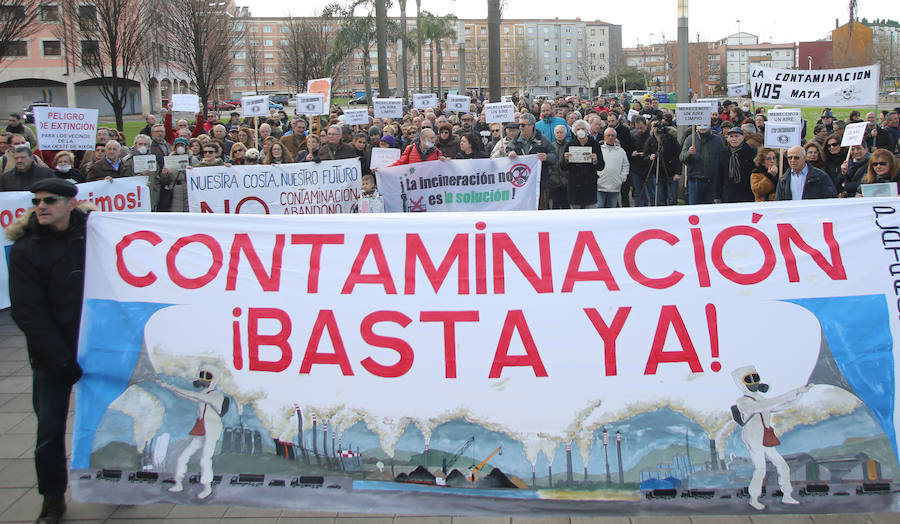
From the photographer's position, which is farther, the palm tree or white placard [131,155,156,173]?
the palm tree

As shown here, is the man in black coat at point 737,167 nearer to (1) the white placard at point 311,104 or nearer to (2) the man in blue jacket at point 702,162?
(2) the man in blue jacket at point 702,162

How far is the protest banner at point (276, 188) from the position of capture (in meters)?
9.38

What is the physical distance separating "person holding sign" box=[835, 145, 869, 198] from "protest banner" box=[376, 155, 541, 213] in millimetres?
3748

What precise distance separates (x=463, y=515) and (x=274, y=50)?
409ft

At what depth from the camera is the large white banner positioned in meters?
11.8

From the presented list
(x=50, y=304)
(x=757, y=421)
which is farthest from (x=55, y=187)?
(x=757, y=421)

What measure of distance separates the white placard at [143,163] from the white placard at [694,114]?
731 centimetres

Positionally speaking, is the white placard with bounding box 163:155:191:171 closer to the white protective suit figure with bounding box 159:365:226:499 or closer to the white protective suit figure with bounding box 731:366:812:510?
the white protective suit figure with bounding box 159:365:226:499

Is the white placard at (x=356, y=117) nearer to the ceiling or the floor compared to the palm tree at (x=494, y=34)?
nearer to the floor

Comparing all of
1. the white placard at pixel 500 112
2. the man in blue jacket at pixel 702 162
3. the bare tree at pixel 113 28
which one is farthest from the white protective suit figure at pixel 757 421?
the bare tree at pixel 113 28

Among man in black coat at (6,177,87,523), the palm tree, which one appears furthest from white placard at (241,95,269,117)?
man in black coat at (6,177,87,523)

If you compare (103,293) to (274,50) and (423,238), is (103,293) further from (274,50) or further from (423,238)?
(274,50)

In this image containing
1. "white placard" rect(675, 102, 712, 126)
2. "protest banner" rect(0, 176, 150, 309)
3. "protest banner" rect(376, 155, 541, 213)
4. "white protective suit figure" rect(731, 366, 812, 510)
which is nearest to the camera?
"white protective suit figure" rect(731, 366, 812, 510)

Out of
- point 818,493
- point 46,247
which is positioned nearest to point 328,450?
point 46,247
